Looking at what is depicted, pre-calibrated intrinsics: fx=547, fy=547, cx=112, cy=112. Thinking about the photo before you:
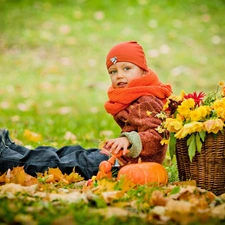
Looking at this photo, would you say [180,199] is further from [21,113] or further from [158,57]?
[158,57]

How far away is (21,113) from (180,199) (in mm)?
4784

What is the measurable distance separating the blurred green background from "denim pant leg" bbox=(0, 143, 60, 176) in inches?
65.8

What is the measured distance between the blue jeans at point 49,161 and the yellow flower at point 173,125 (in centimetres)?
85

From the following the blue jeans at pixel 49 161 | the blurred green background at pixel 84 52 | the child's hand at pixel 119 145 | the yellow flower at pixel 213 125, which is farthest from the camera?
the blurred green background at pixel 84 52

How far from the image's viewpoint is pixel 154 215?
2.67 meters

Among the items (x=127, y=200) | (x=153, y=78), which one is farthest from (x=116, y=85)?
(x=127, y=200)

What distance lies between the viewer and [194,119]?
341 cm

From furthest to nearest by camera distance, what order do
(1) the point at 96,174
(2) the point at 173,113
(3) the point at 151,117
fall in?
(1) the point at 96,174, (3) the point at 151,117, (2) the point at 173,113

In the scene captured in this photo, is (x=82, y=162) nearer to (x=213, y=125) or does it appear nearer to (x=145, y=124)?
(x=145, y=124)

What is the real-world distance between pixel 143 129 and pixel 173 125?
421 mm

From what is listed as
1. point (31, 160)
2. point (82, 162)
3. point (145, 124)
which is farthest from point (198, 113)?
point (31, 160)

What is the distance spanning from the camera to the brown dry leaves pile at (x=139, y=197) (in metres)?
2.65

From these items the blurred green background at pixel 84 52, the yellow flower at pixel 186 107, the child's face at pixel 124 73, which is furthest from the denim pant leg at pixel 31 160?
the blurred green background at pixel 84 52

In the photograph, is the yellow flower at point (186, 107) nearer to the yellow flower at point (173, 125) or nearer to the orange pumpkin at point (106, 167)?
the yellow flower at point (173, 125)
